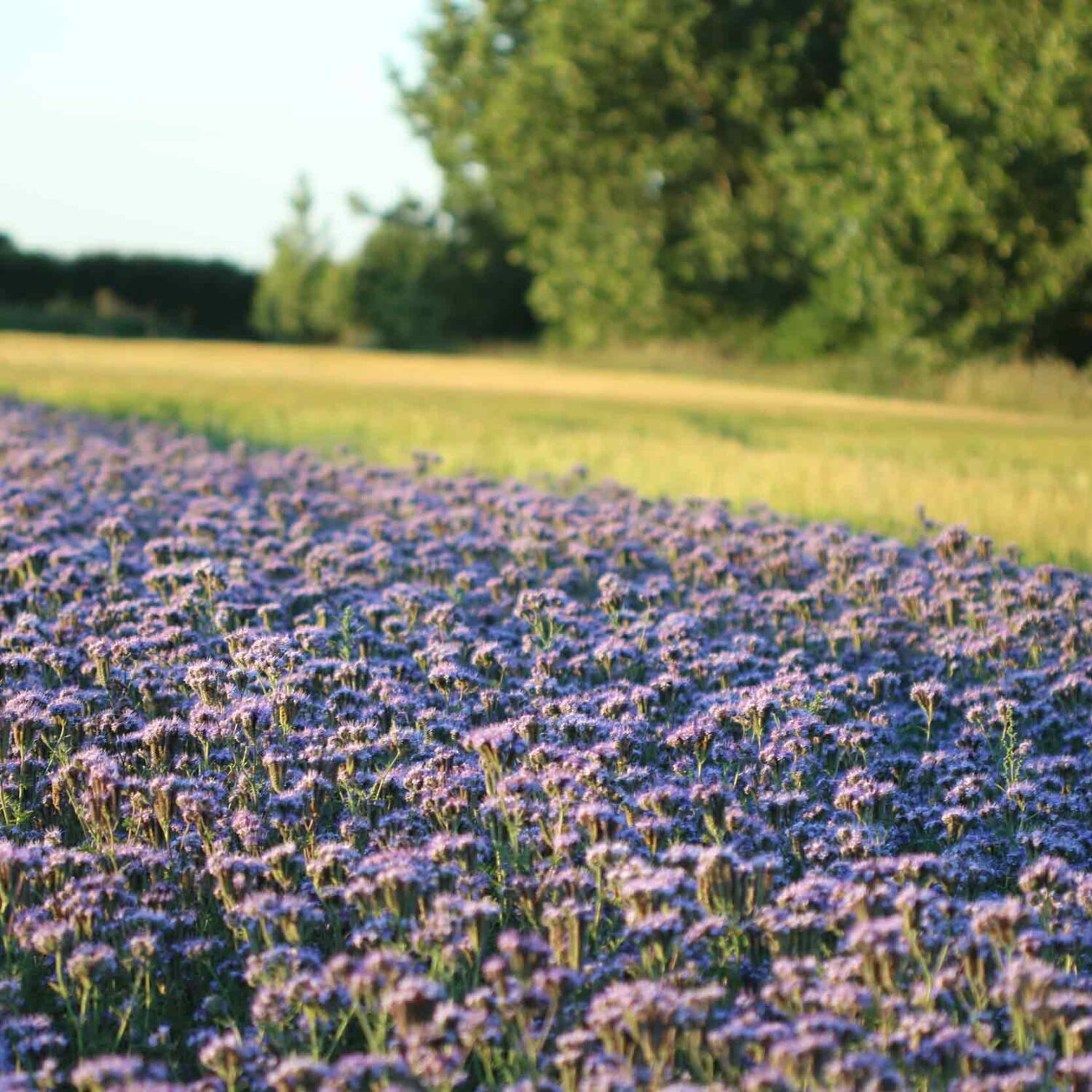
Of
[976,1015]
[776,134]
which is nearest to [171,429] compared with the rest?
[976,1015]

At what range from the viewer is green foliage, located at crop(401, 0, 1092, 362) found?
32.6m

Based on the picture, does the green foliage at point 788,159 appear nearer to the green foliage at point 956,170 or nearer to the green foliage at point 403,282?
the green foliage at point 956,170

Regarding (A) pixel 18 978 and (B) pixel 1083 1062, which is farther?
(A) pixel 18 978

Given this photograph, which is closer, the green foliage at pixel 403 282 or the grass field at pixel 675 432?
the grass field at pixel 675 432

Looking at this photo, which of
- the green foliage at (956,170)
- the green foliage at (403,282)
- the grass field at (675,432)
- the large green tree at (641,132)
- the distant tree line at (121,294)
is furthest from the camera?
the green foliage at (403,282)

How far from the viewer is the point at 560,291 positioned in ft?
176

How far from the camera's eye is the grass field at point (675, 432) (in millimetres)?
12477

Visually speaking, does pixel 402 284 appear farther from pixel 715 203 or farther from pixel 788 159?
pixel 788 159

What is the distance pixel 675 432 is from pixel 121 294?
54.6 metres

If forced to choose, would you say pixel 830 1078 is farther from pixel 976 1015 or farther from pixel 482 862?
pixel 482 862

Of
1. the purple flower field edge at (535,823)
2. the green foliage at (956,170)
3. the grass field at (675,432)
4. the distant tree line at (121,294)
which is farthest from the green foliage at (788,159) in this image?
the purple flower field edge at (535,823)

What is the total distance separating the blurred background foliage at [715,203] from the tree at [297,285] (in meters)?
0.15

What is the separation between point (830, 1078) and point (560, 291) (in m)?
51.9

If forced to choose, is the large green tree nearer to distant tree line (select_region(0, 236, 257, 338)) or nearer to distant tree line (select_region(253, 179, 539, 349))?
distant tree line (select_region(253, 179, 539, 349))
